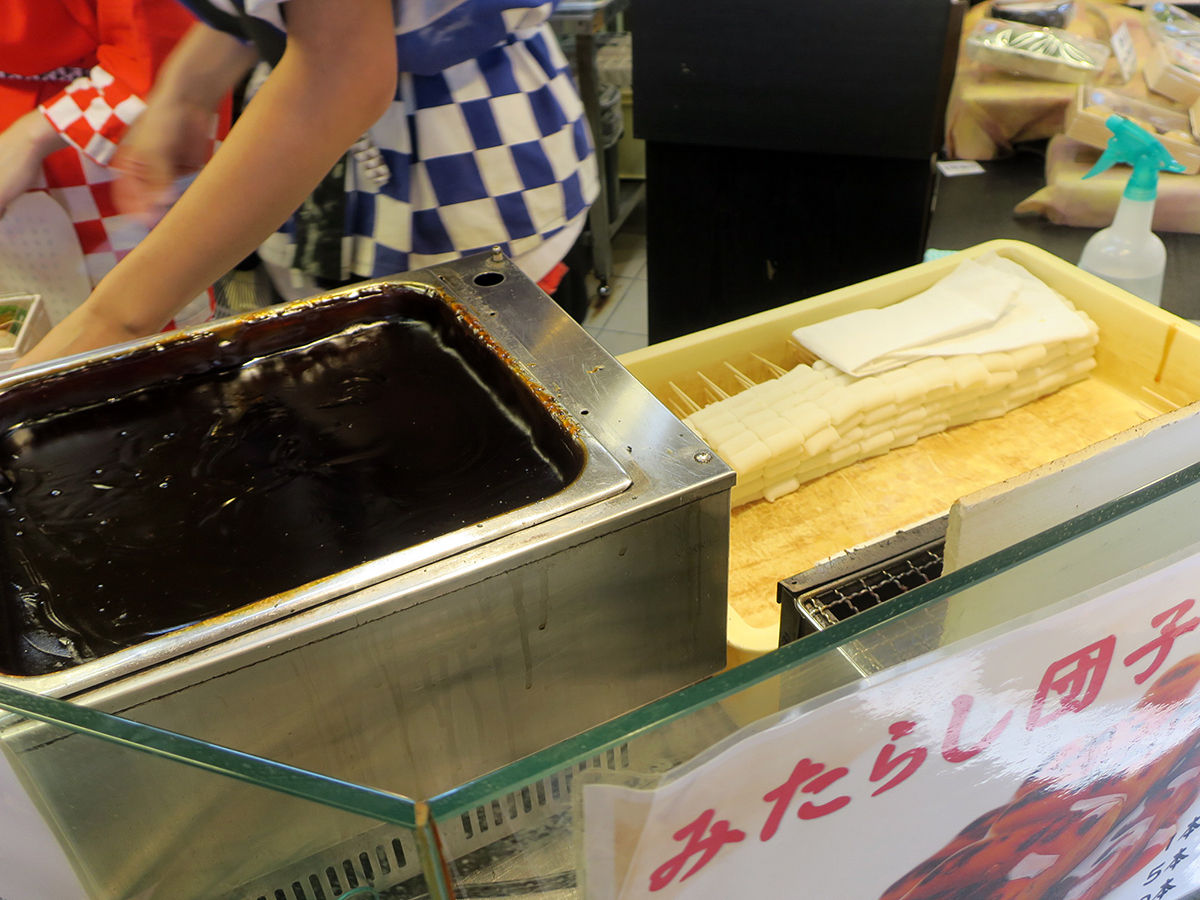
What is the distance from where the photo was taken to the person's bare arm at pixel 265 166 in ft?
3.17

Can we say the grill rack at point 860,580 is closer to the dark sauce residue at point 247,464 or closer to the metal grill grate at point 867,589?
the metal grill grate at point 867,589

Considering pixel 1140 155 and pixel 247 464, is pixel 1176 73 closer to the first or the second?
pixel 1140 155

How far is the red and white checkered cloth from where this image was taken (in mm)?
1650

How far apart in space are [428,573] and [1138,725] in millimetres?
471

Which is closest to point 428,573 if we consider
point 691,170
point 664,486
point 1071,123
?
point 664,486

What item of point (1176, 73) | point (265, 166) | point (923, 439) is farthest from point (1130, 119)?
point (265, 166)

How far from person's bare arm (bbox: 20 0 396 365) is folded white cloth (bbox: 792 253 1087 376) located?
660mm

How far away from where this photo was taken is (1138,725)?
1.91 ft

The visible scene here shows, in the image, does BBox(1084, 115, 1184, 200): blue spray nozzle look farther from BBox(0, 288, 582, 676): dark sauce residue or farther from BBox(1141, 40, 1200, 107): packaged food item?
BBox(0, 288, 582, 676): dark sauce residue

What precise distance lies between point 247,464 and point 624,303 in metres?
2.74

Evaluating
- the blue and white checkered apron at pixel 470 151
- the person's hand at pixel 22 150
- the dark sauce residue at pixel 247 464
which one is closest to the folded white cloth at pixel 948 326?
the blue and white checkered apron at pixel 470 151

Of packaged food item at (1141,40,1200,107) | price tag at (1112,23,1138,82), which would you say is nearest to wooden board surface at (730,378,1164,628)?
packaged food item at (1141,40,1200,107)

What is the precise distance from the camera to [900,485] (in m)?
1.21

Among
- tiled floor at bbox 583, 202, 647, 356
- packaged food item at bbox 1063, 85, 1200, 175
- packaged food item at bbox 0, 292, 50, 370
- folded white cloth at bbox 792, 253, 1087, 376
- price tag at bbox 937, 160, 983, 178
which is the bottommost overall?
tiled floor at bbox 583, 202, 647, 356
